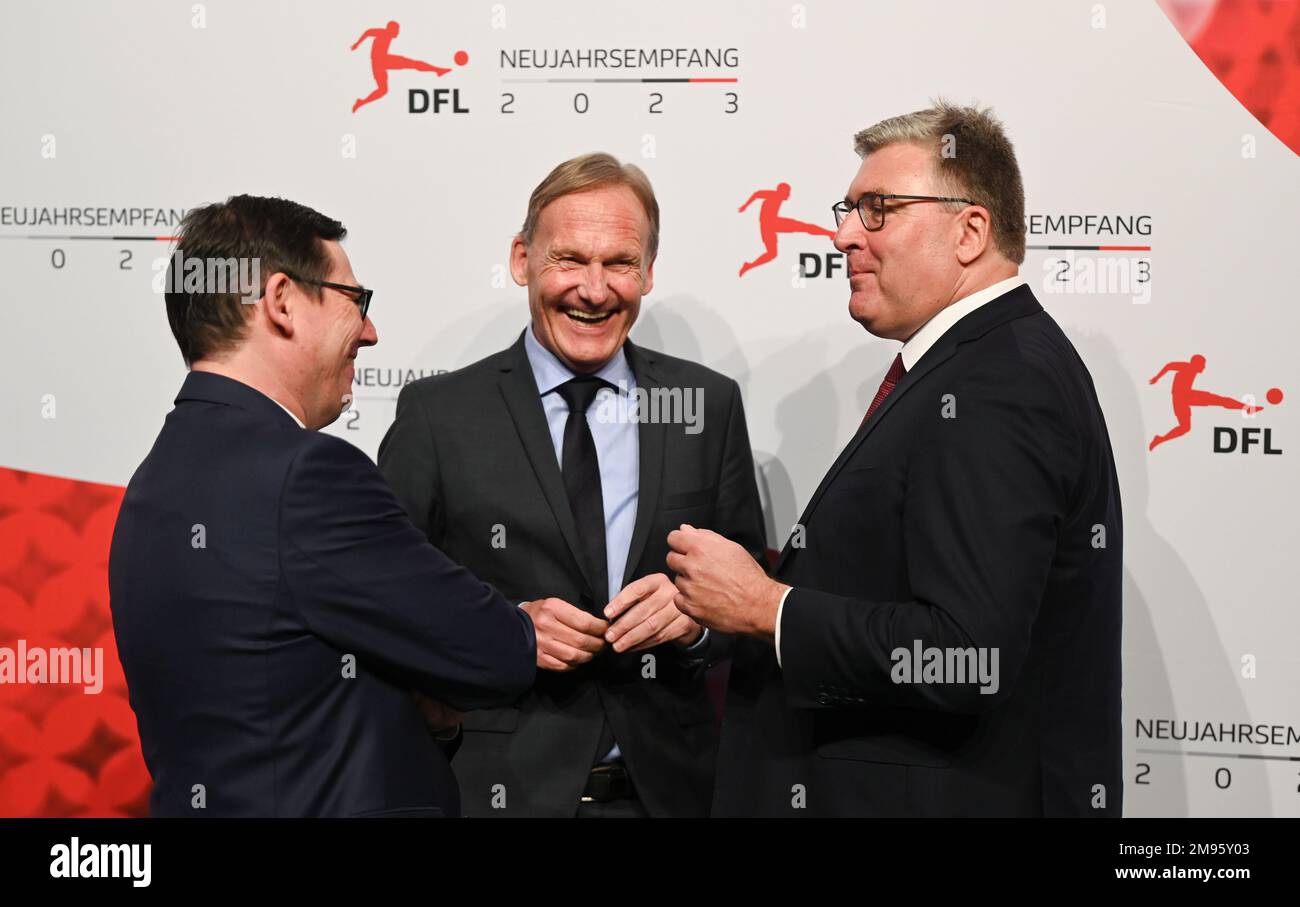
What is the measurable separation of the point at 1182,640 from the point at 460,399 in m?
2.08

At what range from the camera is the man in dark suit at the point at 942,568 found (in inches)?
75.8

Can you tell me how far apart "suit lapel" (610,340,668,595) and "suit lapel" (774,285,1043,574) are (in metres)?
0.51

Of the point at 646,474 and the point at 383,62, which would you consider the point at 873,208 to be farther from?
the point at 383,62

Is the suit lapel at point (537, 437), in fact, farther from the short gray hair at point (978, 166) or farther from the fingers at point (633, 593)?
the short gray hair at point (978, 166)

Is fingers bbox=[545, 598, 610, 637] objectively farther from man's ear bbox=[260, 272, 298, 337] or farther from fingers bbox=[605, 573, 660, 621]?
man's ear bbox=[260, 272, 298, 337]

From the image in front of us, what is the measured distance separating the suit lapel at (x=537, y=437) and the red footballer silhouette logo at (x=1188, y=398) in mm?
1682

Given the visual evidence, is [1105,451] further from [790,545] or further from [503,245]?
[503,245]

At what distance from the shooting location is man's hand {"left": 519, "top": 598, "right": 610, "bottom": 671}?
2375 millimetres

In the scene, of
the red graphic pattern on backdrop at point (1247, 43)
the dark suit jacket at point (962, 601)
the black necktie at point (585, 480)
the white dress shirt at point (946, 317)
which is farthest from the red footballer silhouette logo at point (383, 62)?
the red graphic pattern on backdrop at point (1247, 43)

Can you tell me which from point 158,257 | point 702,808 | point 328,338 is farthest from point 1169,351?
point 158,257

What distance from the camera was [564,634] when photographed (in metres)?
2.38

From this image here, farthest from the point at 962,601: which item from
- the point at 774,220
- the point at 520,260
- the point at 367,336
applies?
the point at 774,220

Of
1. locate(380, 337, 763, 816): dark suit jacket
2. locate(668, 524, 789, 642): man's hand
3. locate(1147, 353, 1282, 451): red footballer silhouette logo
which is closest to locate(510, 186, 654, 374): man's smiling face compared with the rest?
locate(380, 337, 763, 816): dark suit jacket

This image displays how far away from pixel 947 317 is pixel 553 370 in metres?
0.93
